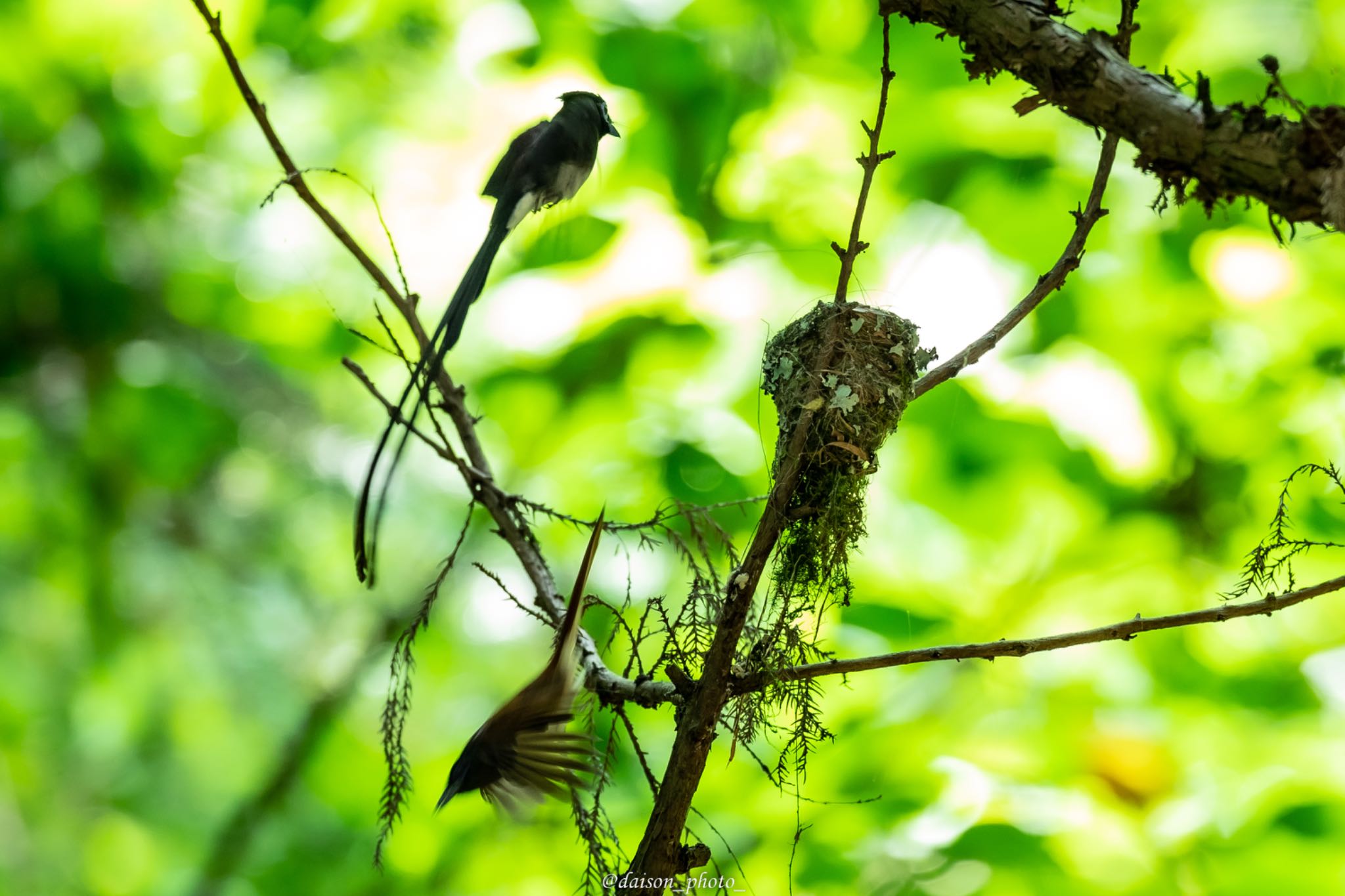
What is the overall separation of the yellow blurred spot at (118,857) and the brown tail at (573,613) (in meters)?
5.68

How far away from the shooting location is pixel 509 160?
1594 millimetres

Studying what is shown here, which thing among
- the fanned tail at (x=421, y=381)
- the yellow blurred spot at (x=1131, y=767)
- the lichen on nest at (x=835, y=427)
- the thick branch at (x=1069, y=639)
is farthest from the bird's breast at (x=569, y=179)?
the yellow blurred spot at (x=1131, y=767)

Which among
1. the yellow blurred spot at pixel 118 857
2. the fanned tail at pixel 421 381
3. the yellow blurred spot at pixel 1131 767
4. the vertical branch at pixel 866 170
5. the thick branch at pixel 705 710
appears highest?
the yellow blurred spot at pixel 118 857

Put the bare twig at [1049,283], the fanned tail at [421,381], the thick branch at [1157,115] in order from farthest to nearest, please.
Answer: the bare twig at [1049,283]
the fanned tail at [421,381]
the thick branch at [1157,115]

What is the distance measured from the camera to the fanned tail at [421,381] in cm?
127

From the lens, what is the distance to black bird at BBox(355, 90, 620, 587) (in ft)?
4.27

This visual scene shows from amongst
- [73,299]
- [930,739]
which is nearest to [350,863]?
[930,739]

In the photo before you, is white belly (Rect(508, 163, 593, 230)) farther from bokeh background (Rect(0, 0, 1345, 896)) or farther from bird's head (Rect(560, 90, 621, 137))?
bokeh background (Rect(0, 0, 1345, 896))

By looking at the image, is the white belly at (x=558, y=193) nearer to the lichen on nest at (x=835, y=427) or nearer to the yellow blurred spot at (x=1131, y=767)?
the lichen on nest at (x=835, y=427)

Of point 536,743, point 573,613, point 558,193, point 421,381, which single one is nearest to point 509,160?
point 558,193

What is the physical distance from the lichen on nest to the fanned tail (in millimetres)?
487

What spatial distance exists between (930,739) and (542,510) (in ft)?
9.06

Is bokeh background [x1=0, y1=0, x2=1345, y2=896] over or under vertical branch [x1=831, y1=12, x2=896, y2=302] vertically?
over

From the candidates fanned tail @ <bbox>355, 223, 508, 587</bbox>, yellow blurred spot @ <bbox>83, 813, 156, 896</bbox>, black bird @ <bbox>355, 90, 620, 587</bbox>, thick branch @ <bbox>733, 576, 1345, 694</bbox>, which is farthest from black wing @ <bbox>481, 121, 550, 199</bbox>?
yellow blurred spot @ <bbox>83, 813, 156, 896</bbox>
